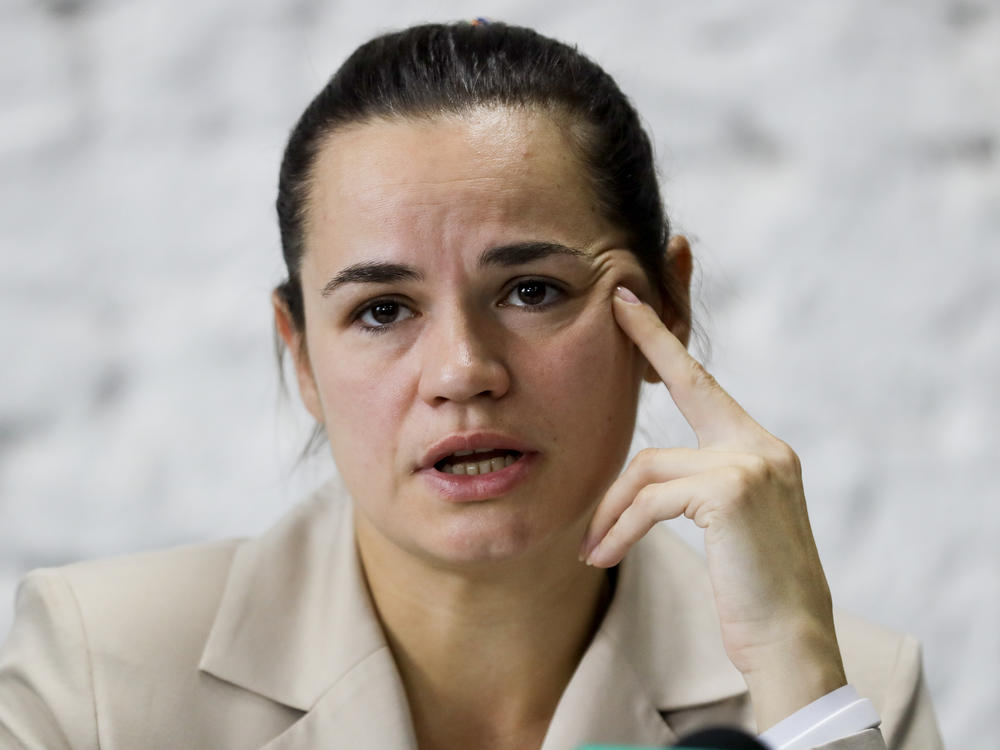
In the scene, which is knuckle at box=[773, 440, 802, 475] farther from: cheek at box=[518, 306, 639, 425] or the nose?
the nose

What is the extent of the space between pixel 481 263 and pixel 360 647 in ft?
1.78

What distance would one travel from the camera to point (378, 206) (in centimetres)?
156

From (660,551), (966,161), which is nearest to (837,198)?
(966,161)

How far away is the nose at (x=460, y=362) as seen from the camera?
57.7 inches

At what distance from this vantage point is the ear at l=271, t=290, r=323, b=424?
178 centimetres

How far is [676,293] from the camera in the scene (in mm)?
1807

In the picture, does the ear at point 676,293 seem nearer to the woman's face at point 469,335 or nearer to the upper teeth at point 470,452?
the woman's face at point 469,335

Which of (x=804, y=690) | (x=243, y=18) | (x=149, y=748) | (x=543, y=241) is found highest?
(x=243, y=18)

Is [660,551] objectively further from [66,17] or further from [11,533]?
[66,17]

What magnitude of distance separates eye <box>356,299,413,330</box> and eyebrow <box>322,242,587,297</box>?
0.11ft

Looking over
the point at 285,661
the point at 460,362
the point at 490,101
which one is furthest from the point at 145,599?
the point at 490,101

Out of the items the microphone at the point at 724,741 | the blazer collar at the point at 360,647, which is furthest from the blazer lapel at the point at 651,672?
the microphone at the point at 724,741

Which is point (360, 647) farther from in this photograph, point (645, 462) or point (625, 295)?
point (625, 295)

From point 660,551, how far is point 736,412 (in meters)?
0.42
